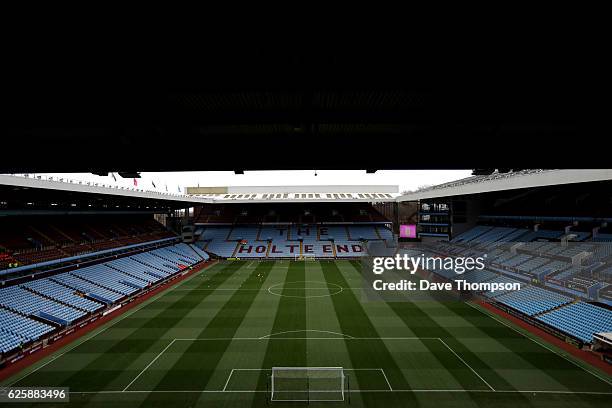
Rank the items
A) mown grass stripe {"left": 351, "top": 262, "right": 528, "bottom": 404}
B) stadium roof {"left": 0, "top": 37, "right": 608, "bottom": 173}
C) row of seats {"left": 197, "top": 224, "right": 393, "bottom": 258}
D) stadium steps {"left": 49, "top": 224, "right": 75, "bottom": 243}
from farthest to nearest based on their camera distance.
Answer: row of seats {"left": 197, "top": 224, "right": 393, "bottom": 258}
stadium steps {"left": 49, "top": 224, "right": 75, "bottom": 243}
mown grass stripe {"left": 351, "top": 262, "right": 528, "bottom": 404}
stadium roof {"left": 0, "top": 37, "right": 608, "bottom": 173}

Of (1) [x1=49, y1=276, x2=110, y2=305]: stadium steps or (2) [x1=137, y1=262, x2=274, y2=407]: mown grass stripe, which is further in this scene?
(1) [x1=49, y1=276, x2=110, y2=305]: stadium steps

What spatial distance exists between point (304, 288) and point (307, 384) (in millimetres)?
17577

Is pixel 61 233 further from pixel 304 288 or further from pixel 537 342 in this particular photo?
pixel 537 342

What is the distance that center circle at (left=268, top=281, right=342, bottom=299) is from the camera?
28172 mm

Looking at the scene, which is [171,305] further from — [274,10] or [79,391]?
[274,10]

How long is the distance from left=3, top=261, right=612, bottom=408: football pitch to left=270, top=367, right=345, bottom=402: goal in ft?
1.09

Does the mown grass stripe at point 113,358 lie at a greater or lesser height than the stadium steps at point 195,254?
lesser

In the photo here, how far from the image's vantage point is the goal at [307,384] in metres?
12.5

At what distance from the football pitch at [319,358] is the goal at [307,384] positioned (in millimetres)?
331

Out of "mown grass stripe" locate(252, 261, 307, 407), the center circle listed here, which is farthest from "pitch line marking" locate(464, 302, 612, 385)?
"mown grass stripe" locate(252, 261, 307, 407)

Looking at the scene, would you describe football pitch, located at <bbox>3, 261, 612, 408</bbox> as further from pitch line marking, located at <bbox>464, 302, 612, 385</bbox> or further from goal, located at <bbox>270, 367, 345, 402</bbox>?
goal, located at <bbox>270, 367, 345, 402</bbox>

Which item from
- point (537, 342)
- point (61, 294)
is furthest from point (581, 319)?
point (61, 294)

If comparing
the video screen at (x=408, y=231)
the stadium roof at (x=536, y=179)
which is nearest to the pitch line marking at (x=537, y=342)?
the stadium roof at (x=536, y=179)

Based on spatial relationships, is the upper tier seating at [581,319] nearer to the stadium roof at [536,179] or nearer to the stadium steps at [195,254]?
the stadium roof at [536,179]
